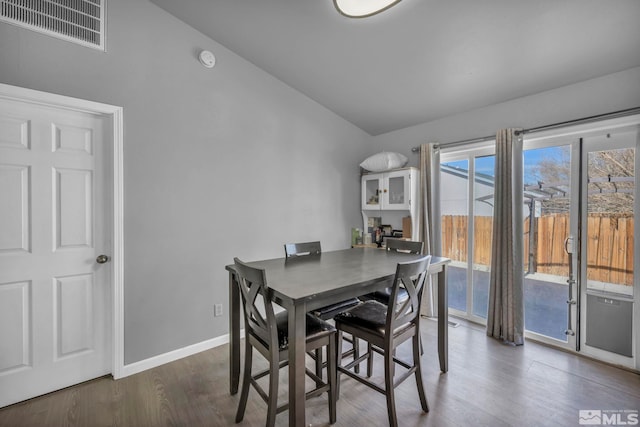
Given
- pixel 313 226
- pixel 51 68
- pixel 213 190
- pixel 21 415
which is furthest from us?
pixel 313 226

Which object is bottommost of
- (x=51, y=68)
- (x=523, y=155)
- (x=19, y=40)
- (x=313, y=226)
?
(x=313, y=226)

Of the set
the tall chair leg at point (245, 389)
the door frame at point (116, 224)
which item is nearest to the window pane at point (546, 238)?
the tall chair leg at point (245, 389)

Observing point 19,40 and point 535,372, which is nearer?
point 19,40

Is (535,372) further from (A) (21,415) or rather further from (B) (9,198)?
(B) (9,198)

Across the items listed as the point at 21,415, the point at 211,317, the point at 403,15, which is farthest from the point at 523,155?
the point at 21,415

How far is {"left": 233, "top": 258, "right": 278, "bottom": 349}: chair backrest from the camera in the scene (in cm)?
144

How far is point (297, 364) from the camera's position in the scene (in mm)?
1386

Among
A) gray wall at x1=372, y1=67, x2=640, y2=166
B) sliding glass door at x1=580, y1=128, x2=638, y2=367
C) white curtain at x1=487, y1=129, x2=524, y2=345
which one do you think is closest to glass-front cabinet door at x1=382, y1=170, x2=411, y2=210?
gray wall at x1=372, y1=67, x2=640, y2=166

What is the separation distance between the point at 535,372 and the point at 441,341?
768 millimetres

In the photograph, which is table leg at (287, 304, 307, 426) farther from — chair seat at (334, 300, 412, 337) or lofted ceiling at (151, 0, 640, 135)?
lofted ceiling at (151, 0, 640, 135)

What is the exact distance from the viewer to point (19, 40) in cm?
180

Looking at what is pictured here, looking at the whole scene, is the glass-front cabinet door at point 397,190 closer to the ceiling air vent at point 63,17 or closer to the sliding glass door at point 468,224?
the sliding glass door at point 468,224

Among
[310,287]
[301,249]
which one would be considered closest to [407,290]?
[310,287]

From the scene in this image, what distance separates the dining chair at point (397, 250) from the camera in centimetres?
231
